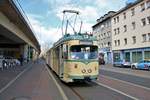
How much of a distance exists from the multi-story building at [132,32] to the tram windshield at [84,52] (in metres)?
33.5

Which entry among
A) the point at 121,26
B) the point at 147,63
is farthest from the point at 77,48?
the point at 121,26

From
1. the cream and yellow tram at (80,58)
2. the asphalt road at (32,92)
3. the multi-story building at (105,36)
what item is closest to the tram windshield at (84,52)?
the cream and yellow tram at (80,58)

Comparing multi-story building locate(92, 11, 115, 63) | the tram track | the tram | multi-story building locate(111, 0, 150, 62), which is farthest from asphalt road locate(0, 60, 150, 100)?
multi-story building locate(92, 11, 115, 63)

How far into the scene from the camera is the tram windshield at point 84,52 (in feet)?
52.3

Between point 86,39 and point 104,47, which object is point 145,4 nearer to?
point 104,47

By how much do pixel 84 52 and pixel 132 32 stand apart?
1574 inches

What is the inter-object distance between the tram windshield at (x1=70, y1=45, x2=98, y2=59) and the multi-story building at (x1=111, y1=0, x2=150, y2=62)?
33473 millimetres

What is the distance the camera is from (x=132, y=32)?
54594mm

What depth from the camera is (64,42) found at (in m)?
16.8

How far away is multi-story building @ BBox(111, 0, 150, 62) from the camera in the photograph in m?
49.2

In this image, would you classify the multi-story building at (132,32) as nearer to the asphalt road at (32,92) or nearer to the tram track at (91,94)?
the asphalt road at (32,92)

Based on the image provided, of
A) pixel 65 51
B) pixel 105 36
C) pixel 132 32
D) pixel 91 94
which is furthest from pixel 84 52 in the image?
pixel 105 36

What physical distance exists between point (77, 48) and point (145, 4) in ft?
120

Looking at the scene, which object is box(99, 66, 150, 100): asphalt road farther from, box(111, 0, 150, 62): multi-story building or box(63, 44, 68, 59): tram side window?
box(111, 0, 150, 62): multi-story building
